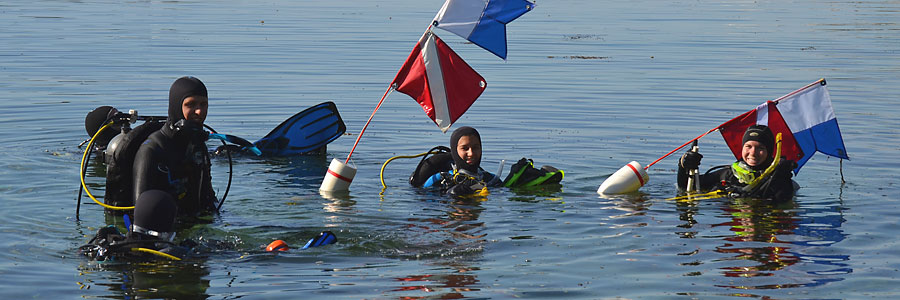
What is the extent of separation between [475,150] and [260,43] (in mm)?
16940

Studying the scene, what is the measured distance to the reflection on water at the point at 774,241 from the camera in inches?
299

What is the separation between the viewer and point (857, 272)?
25.5ft

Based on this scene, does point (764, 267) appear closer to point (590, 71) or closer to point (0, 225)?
point (0, 225)

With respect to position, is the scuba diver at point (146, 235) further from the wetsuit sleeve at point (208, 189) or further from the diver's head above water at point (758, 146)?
the diver's head above water at point (758, 146)

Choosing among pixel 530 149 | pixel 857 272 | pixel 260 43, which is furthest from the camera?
pixel 260 43

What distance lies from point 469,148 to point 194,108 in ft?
10.7

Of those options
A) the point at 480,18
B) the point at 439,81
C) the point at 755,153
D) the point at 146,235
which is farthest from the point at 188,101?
the point at 755,153

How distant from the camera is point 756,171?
34.6 ft

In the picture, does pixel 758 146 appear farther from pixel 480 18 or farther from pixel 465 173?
pixel 480 18

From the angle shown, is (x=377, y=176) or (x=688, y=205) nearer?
(x=688, y=205)

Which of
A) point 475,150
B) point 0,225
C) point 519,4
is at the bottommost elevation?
point 0,225

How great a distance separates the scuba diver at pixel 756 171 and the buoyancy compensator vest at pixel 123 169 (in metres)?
5.24

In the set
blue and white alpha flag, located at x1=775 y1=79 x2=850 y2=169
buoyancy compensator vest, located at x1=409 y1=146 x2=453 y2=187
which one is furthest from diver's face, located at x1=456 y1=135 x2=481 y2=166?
blue and white alpha flag, located at x1=775 y1=79 x2=850 y2=169

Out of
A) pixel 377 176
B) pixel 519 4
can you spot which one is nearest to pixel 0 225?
pixel 377 176
